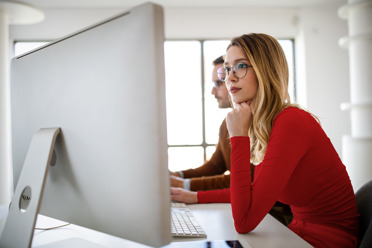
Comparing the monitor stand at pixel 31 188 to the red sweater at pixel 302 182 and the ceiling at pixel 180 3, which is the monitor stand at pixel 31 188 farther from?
the ceiling at pixel 180 3

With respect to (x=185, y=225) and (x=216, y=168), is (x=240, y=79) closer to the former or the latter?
(x=185, y=225)

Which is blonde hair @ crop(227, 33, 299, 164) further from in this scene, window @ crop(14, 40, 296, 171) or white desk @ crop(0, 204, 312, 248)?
window @ crop(14, 40, 296, 171)

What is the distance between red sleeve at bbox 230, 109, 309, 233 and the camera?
0.94 meters

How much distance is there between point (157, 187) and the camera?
552 millimetres

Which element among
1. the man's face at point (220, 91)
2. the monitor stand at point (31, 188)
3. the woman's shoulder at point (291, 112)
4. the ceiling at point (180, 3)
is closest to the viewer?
the monitor stand at point (31, 188)

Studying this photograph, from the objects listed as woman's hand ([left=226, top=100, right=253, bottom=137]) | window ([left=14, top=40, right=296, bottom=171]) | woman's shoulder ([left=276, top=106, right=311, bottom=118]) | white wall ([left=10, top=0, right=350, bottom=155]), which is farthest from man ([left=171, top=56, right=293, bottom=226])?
white wall ([left=10, top=0, right=350, bottom=155])

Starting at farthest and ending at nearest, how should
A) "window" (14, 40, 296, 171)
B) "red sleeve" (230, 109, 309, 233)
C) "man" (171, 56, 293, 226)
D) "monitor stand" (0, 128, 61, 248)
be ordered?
"window" (14, 40, 296, 171), "man" (171, 56, 293, 226), "red sleeve" (230, 109, 309, 233), "monitor stand" (0, 128, 61, 248)

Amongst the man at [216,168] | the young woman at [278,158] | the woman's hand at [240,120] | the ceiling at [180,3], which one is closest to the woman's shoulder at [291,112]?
the young woman at [278,158]

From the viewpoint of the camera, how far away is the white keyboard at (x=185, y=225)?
875 mm

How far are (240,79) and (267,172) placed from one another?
392 millimetres

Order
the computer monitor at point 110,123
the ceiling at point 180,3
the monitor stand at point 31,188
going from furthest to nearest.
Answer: the ceiling at point 180,3 < the monitor stand at point 31,188 < the computer monitor at point 110,123

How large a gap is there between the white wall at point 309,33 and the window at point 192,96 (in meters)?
0.22

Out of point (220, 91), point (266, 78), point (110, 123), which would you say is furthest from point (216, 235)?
point (220, 91)

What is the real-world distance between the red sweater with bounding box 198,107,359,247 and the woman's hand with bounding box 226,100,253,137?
3 centimetres
